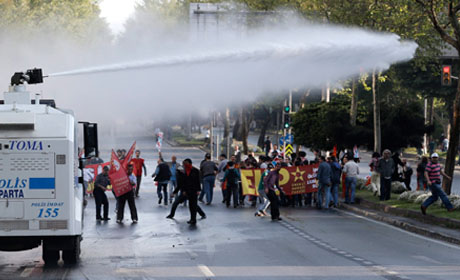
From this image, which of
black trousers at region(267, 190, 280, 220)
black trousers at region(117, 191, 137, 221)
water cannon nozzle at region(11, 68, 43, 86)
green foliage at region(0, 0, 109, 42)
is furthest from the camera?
green foliage at region(0, 0, 109, 42)

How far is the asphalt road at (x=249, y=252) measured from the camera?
45.5 ft

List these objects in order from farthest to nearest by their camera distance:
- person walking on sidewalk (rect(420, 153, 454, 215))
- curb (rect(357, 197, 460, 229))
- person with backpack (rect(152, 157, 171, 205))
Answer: person with backpack (rect(152, 157, 171, 205)) → person walking on sidewalk (rect(420, 153, 454, 215)) → curb (rect(357, 197, 460, 229))

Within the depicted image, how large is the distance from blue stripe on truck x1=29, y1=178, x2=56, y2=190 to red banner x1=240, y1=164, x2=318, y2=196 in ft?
51.7

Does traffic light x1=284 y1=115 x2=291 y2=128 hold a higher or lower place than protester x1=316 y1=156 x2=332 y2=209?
higher

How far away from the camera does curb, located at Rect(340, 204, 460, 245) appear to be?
18950 millimetres

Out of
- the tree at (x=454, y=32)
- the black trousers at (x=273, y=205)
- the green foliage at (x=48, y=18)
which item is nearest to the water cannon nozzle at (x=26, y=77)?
the black trousers at (x=273, y=205)

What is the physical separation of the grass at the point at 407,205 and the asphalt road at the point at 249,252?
1298mm

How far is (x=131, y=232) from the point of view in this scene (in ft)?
67.8

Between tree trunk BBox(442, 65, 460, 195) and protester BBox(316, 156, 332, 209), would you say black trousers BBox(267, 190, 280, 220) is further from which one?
tree trunk BBox(442, 65, 460, 195)

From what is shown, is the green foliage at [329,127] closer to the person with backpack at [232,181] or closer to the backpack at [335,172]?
the backpack at [335,172]

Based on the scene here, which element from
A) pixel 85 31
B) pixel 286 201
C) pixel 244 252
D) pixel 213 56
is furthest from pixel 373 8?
pixel 85 31

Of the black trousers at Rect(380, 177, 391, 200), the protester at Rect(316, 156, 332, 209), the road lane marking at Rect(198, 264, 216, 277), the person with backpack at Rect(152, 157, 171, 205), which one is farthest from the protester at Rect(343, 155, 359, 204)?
the road lane marking at Rect(198, 264, 216, 277)

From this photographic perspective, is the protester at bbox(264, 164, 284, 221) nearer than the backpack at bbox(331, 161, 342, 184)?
Yes

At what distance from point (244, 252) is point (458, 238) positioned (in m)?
4.85
